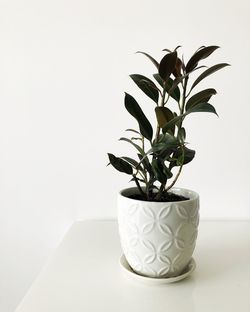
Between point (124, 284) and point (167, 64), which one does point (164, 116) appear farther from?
point (124, 284)

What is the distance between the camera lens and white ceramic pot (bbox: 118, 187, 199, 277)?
69cm

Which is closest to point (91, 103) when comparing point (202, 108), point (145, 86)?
point (145, 86)

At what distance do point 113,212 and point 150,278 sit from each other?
40cm

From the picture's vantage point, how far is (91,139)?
1.07 metres

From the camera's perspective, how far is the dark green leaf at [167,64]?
2.12 ft

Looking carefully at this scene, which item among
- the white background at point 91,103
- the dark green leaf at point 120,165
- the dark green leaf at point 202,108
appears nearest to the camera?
the dark green leaf at point 202,108

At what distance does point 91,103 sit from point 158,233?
19.1 inches

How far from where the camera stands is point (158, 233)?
2.28ft

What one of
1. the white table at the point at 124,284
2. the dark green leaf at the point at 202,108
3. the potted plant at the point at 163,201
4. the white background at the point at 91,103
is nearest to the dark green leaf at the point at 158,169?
the potted plant at the point at 163,201

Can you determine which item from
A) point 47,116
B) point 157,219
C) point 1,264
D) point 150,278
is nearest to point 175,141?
point 157,219

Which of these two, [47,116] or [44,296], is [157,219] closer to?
[44,296]

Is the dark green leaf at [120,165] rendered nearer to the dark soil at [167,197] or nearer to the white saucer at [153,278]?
the dark soil at [167,197]

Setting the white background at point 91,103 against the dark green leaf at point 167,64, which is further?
the white background at point 91,103

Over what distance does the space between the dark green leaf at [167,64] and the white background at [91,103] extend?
375 mm
